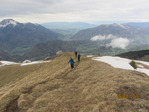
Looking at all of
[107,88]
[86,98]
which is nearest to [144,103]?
[107,88]

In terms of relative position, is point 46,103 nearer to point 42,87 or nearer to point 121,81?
point 42,87

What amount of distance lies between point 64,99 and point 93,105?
17.1ft

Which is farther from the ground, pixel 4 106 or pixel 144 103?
pixel 144 103

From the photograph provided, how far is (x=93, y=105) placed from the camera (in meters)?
14.9

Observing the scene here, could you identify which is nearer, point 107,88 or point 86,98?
point 86,98

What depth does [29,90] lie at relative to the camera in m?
22.8

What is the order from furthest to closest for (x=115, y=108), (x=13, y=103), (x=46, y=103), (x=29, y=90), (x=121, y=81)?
(x=29, y=90) → (x=121, y=81) → (x=13, y=103) → (x=46, y=103) → (x=115, y=108)

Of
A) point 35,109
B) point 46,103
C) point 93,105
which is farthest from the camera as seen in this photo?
point 46,103

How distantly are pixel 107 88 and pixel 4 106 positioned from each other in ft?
56.1

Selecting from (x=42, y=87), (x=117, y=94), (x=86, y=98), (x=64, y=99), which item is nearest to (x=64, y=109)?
(x=64, y=99)

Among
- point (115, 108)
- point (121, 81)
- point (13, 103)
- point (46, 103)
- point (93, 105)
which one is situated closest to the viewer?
point (115, 108)

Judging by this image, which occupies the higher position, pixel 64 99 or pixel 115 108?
pixel 115 108

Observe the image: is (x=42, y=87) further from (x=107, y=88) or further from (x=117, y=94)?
(x=117, y=94)

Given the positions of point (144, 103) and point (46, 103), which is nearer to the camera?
point (144, 103)
